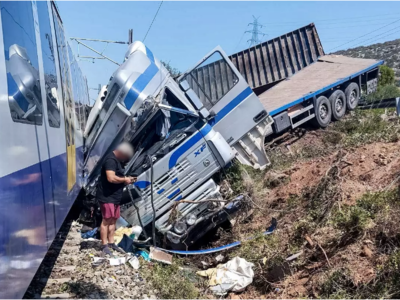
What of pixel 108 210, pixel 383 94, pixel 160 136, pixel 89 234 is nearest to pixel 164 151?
pixel 160 136

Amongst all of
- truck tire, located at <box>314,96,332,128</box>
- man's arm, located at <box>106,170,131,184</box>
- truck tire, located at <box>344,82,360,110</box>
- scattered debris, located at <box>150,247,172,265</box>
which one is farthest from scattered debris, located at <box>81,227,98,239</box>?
truck tire, located at <box>344,82,360,110</box>

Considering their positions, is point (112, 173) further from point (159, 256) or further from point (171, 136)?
point (159, 256)

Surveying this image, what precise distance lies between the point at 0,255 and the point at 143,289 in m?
2.76

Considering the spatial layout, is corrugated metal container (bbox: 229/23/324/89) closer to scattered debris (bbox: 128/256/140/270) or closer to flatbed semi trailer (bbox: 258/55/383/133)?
flatbed semi trailer (bbox: 258/55/383/133)

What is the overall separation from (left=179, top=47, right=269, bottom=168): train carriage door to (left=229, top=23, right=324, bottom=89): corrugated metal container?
491cm

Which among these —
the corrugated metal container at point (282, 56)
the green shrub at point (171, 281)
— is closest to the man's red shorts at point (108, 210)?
the green shrub at point (171, 281)

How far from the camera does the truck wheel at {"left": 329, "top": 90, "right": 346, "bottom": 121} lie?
443 inches

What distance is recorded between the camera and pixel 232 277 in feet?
17.5

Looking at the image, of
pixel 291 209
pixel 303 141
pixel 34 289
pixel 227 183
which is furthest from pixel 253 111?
pixel 34 289

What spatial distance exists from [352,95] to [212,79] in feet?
20.1

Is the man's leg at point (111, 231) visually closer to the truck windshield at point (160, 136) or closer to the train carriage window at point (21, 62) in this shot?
the truck windshield at point (160, 136)

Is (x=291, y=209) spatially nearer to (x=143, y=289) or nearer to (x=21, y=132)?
(x=143, y=289)

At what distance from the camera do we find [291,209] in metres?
6.55

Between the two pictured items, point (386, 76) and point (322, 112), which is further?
point (386, 76)
